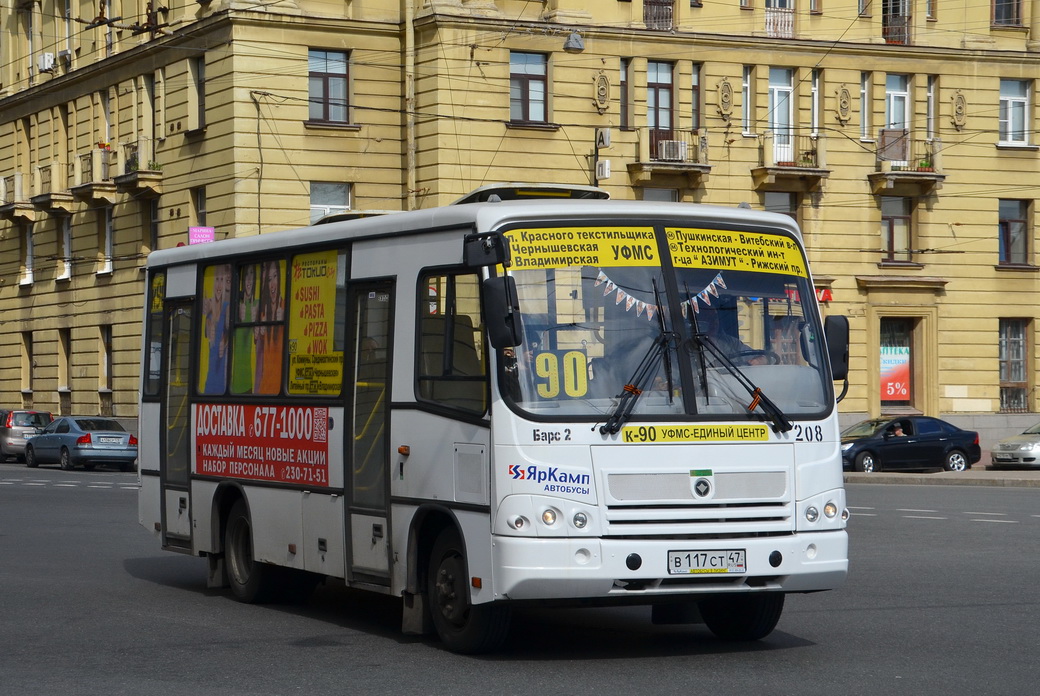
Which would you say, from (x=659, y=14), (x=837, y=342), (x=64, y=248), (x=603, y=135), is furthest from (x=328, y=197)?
(x=837, y=342)

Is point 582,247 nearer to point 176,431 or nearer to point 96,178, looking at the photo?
point 176,431

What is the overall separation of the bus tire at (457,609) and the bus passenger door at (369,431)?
1.98 feet

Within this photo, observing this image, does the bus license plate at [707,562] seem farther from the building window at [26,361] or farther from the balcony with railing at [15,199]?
the building window at [26,361]

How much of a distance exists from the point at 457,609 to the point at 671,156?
108 feet

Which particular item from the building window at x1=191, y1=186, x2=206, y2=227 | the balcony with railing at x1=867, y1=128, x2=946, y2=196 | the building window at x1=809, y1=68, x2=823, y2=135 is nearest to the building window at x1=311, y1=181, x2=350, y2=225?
the building window at x1=191, y1=186, x2=206, y2=227

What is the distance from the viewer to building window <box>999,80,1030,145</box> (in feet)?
151

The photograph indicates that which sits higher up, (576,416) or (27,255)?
(27,255)

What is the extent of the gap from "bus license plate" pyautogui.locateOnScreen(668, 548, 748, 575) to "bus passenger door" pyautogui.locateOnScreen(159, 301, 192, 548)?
18.8 feet

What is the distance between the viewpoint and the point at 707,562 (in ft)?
31.7

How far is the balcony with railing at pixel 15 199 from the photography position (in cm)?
5188

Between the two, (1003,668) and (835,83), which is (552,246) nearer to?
(1003,668)

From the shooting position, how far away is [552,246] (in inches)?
394

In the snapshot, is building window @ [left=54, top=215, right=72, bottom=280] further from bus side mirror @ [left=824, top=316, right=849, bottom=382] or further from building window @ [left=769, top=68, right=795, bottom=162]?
bus side mirror @ [left=824, top=316, right=849, bottom=382]

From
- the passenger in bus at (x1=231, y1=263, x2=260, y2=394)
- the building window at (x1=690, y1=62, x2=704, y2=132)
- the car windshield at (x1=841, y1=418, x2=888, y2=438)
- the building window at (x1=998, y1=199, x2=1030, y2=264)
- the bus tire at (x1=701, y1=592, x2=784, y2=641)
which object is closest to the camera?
the bus tire at (x1=701, y1=592, x2=784, y2=641)
